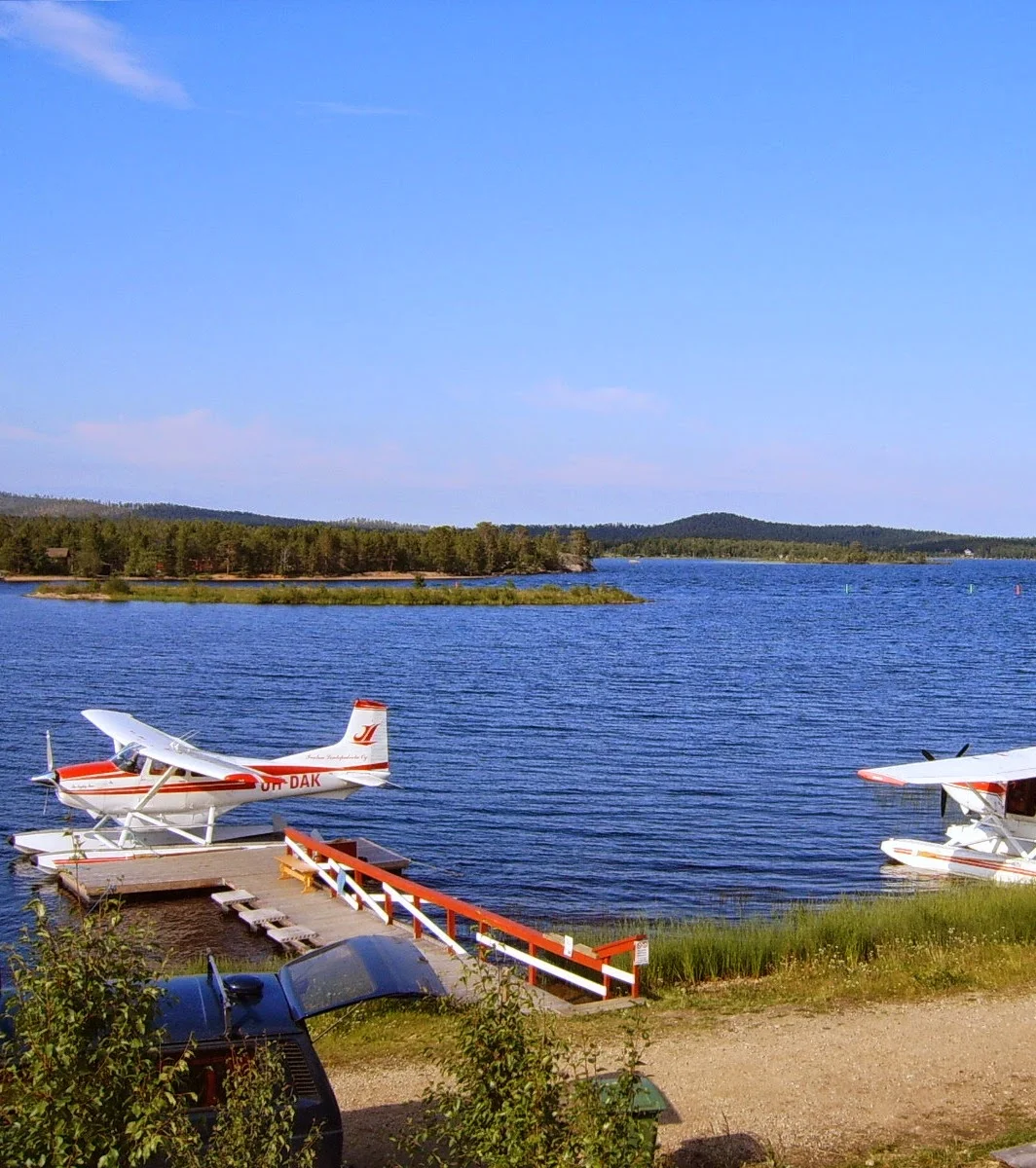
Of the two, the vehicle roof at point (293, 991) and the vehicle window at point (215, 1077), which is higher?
the vehicle roof at point (293, 991)

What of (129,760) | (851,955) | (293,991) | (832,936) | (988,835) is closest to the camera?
(293,991)

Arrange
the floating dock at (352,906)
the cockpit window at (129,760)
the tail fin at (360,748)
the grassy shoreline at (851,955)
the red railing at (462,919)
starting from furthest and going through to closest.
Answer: the tail fin at (360,748) → the cockpit window at (129,760) → the floating dock at (352,906) → the red railing at (462,919) → the grassy shoreline at (851,955)

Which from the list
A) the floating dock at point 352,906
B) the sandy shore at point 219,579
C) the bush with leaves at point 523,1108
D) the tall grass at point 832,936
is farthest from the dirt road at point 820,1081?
the sandy shore at point 219,579

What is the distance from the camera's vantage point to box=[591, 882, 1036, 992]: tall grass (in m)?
12.3

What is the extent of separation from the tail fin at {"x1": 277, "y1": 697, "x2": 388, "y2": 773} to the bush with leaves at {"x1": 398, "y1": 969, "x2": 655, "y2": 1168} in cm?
1529

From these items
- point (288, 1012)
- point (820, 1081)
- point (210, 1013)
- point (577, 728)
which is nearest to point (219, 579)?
point (577, 728)

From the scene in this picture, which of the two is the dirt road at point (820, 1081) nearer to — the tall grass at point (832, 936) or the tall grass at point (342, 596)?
the tall grass at point (832, 936)

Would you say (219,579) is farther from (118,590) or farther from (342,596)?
(342,596)

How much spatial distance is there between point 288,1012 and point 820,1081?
430 centimetres

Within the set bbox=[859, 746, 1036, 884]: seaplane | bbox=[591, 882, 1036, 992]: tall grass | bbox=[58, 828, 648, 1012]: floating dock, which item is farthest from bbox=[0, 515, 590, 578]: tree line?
bbox=[591, 882, 1036, 992]: tall grass

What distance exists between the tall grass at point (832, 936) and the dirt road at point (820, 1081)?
2.05 meters

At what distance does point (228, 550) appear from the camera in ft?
412

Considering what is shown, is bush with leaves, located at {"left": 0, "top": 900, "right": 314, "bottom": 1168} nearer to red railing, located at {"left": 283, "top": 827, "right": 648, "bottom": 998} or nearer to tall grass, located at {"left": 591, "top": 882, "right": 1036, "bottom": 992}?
red railing, located at {"left": 283, "top": 827, "right": 648, "bottom": 998}

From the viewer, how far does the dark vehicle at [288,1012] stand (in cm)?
577
